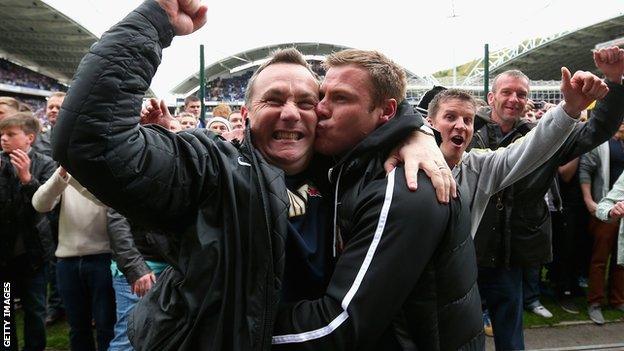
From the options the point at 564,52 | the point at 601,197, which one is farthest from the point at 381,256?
the point at 564,52

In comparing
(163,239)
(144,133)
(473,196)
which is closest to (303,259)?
(163,239)

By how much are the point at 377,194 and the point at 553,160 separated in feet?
7.55

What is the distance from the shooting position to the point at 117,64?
1.17 meters

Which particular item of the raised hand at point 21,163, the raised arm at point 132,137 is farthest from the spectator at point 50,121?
the raised arm at point 132,137

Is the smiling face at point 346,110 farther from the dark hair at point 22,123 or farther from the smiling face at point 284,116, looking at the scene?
the dark hair at point 22,123

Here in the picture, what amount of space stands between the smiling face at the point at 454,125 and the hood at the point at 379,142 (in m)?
1.32

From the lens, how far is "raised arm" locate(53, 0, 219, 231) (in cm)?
113

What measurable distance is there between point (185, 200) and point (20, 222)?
295 cm

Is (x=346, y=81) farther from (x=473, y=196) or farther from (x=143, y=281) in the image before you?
(x=143, y=281)

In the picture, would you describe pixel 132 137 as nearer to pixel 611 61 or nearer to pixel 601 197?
pixel 611 61

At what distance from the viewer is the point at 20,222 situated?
3.62 meters

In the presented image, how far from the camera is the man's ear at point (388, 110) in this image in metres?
1.77

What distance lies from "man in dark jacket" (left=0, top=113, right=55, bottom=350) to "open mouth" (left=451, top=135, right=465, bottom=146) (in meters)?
2.94

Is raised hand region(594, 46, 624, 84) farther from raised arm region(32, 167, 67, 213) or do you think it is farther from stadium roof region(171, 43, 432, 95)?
stadium roof region(171, 43, 432, 95)
